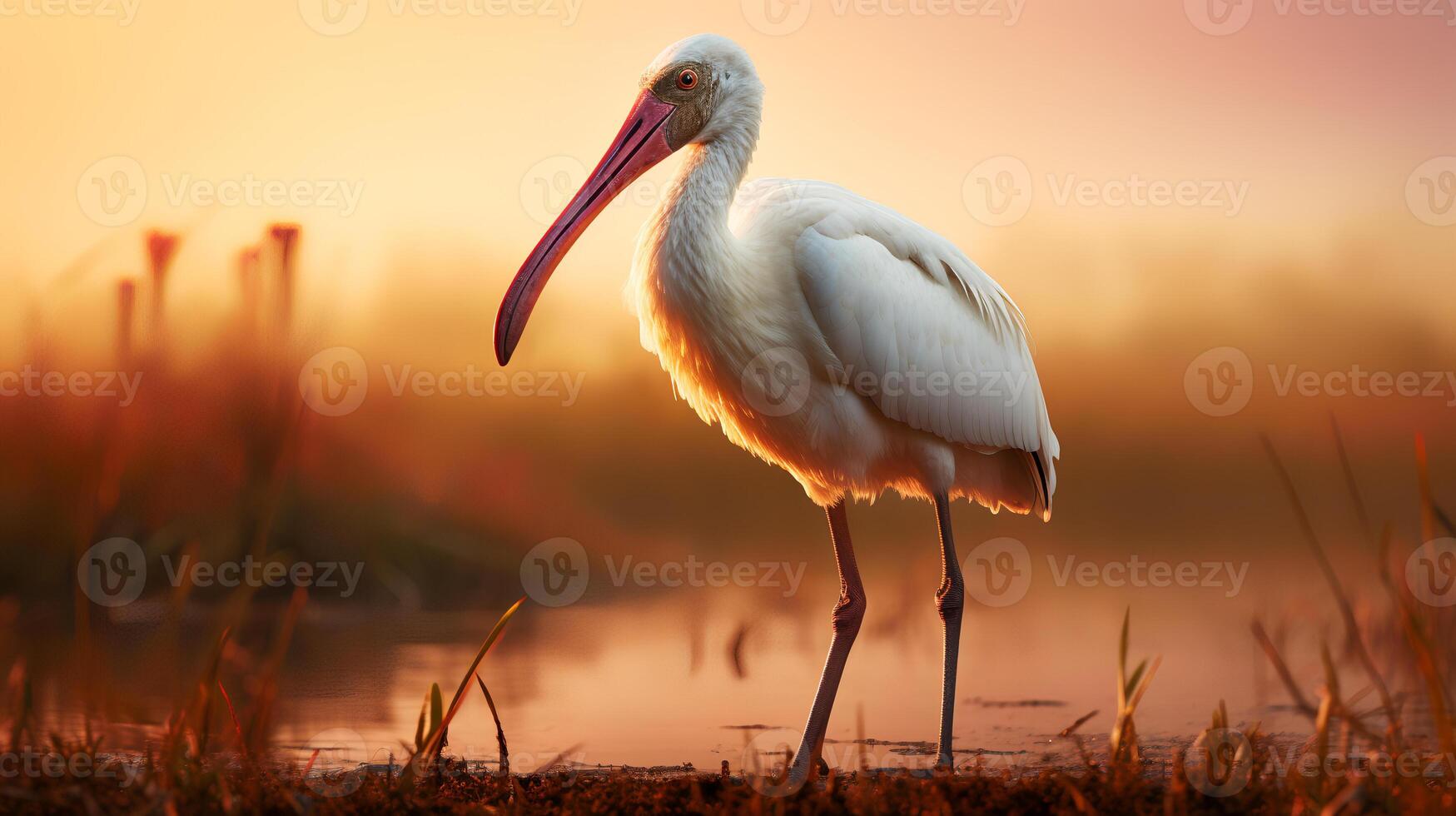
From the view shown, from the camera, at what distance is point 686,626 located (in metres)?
6.96

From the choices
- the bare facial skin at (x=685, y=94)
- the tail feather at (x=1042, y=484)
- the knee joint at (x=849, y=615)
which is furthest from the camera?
the tail feather at (x=1042, y=484)

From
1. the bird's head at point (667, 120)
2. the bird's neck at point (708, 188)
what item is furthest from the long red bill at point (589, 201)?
the bird's neck at point (708, 188)

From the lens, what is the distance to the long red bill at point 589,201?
14.8 feet

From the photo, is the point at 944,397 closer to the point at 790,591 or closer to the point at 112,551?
the point at 790,591

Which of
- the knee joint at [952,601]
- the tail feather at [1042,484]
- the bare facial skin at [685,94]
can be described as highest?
the bare facial skin at [685,94]

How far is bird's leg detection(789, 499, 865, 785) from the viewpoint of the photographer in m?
4.65

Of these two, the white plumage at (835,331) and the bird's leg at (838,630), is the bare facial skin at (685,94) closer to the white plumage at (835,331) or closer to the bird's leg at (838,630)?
the white plumage at (835,331)

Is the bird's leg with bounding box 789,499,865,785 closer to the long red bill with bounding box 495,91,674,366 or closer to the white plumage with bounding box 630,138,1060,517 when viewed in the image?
the white plumage with bounding box 630,138,1060,517

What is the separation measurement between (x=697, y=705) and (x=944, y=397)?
74.8 inches

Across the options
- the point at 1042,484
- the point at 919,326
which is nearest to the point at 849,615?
the point at 1042,484

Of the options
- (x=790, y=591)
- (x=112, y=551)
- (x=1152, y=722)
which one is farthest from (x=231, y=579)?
(x=1152, y=722)


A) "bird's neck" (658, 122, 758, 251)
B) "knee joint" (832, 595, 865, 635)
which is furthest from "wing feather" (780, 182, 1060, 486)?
"knee joint" (832, 595, 865, 635)

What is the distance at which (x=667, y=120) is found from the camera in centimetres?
462

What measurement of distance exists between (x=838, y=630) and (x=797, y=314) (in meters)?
1.42
